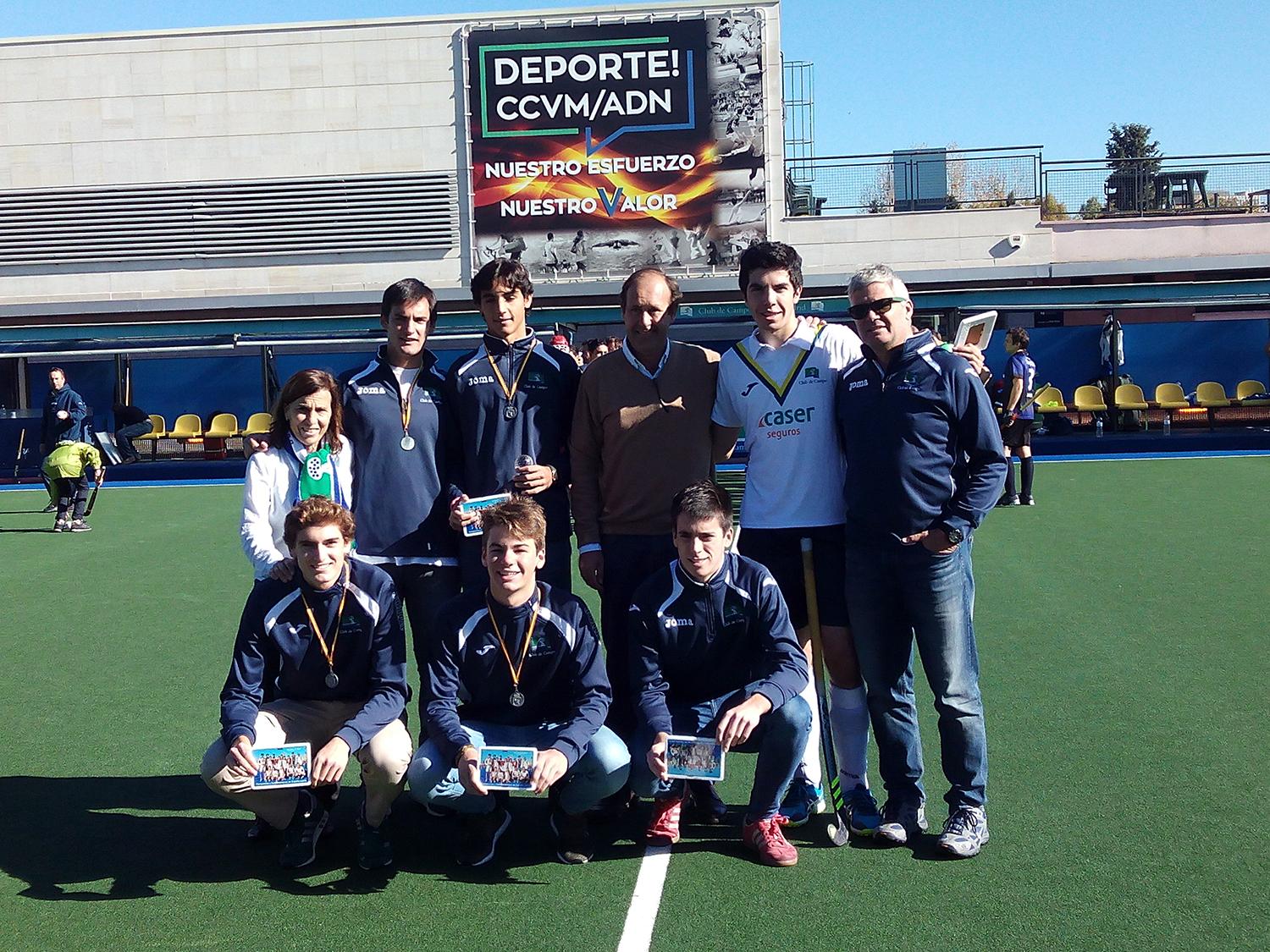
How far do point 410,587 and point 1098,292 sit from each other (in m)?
21.4

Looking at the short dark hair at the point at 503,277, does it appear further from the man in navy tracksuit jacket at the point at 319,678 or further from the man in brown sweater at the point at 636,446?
the man in navy tracksuit jacket at the point at 319,678

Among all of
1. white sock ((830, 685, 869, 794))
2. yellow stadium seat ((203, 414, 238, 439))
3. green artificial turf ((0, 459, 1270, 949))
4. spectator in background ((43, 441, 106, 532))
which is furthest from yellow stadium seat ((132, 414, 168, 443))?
white sock ((830, 685, 869, 794))

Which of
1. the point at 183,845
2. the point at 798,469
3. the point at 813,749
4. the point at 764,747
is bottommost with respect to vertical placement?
the point at 183,845

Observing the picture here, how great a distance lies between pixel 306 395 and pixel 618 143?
20268 millimetres

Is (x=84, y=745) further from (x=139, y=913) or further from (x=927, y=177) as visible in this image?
(x=927, y=177)

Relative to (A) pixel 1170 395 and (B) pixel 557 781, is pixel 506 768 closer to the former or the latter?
(B) pixel 557 781

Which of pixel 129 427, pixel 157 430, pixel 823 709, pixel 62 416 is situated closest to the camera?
pixel 823 709

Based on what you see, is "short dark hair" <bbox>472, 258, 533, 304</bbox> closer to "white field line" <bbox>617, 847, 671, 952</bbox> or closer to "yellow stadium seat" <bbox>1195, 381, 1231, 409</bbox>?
"white field line" <bbox>617, 847, 671, 952</bbox>

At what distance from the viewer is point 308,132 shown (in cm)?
2417

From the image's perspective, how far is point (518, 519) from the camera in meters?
3.95

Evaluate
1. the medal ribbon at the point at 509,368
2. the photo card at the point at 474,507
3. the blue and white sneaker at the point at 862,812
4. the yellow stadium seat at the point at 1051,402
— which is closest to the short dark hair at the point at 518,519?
the photo card at the point at 474,507

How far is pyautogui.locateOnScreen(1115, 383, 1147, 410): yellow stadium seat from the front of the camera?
2178cm

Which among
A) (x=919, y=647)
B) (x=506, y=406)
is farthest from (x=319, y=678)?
(x=919, y=647)

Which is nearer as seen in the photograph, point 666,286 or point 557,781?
point 557,781
